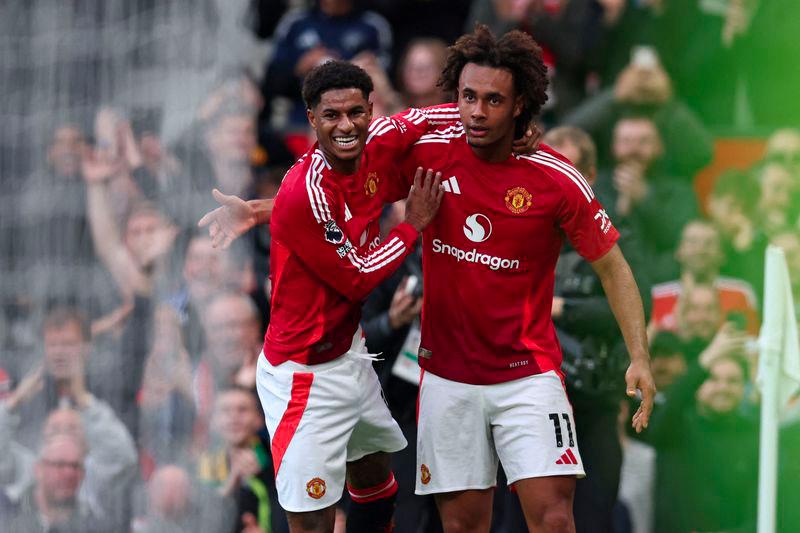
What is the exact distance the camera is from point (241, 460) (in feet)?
22.9

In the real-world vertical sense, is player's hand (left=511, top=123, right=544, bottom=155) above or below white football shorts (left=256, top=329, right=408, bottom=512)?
above

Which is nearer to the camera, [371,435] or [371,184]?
[371,184]

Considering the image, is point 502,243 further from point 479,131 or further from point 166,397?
point 166,397

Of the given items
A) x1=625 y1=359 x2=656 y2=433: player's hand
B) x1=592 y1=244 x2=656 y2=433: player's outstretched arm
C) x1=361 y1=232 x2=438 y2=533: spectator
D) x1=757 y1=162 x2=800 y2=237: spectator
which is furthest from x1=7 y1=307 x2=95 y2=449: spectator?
x1=757 y1=162 x2=800 y2=237: spectator

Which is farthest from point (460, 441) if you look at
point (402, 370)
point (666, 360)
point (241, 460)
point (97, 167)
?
point (97, 167)

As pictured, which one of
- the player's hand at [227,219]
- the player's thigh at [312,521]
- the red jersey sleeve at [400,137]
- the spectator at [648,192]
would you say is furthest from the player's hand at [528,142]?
the spectator at [648,192]

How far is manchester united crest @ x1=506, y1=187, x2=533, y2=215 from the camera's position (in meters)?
5.25

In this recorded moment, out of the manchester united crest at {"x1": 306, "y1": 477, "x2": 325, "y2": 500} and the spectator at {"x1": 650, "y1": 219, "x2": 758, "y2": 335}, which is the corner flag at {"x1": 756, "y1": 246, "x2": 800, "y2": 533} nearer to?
the spectator at {"x1": 650, "y1": 219, "x2": 758, "y2": 335}

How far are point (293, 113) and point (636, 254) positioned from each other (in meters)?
2.54

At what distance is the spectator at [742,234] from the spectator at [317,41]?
197cm

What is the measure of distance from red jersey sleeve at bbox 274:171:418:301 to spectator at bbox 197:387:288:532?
6.51ft

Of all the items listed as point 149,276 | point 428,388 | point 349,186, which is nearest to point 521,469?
point 428,388

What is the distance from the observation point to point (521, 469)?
17.1ft

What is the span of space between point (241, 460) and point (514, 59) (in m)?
2.68
